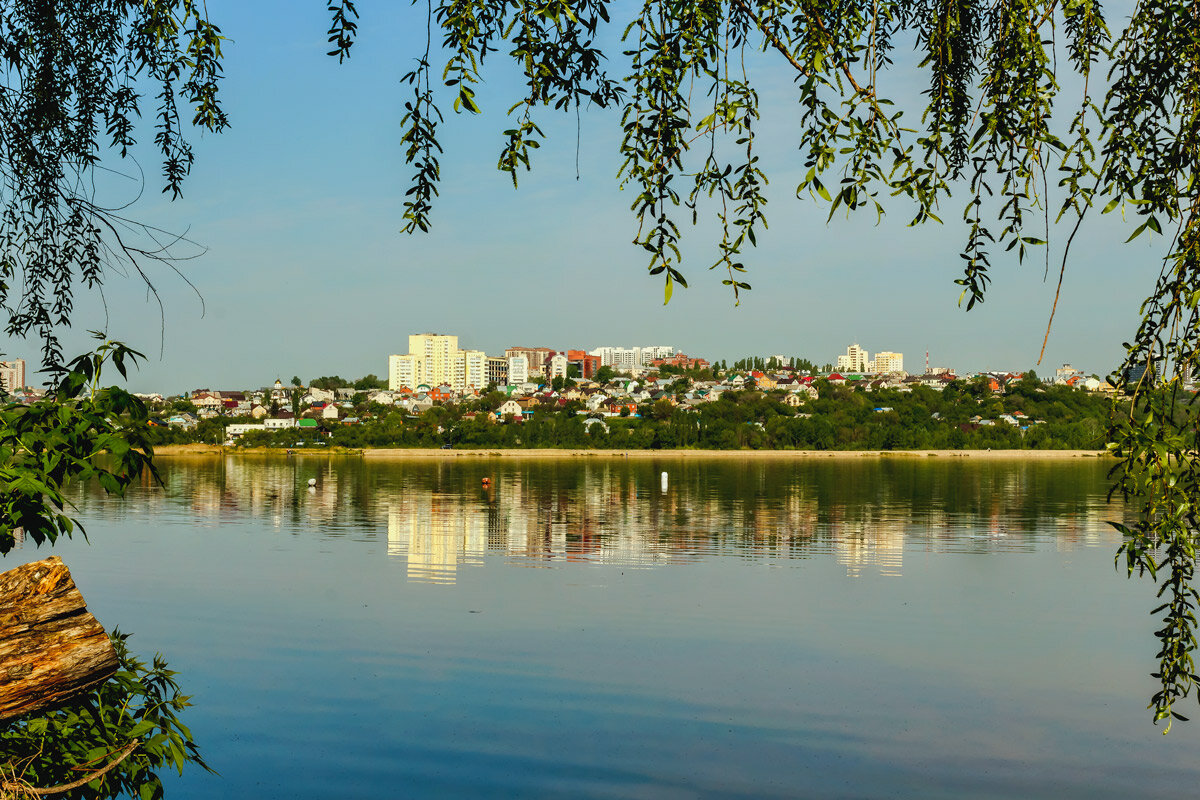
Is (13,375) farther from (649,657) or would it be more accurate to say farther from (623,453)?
(623,453)

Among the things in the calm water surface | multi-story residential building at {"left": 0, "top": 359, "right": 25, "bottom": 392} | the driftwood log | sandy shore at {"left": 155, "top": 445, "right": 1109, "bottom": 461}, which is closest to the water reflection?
the calm water surface

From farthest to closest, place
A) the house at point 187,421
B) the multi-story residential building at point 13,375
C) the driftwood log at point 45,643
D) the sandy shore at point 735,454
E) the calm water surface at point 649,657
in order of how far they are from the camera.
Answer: the house at point 187,421 < the sandy shore at point 735,454 < the calm water surface at point 649,657 < the multi-story residential building at point 13,375 < the driftwood log at point 45,643

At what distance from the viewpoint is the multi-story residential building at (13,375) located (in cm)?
539

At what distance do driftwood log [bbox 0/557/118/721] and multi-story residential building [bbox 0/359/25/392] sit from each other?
214 cm

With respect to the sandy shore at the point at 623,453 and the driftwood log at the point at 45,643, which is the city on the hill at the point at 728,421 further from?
the driftwood log at the point at 45,643

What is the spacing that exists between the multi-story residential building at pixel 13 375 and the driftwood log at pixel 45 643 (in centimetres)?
214

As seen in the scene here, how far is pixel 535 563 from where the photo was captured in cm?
2686

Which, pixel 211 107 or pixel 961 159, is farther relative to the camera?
pixel 211 107

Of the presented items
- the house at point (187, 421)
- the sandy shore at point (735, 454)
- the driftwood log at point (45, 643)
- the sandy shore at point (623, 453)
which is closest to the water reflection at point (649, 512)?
the driftwood log at point (45, 643)

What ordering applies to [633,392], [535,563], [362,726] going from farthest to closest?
[633,392], [535,563], [362,726]

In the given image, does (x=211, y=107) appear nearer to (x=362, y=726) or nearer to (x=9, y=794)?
(x=9, y=794)

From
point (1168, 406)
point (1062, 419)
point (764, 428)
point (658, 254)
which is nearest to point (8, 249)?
point (658, 254)

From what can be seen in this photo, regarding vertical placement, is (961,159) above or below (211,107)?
below

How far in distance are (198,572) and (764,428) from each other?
10265 centimetres
